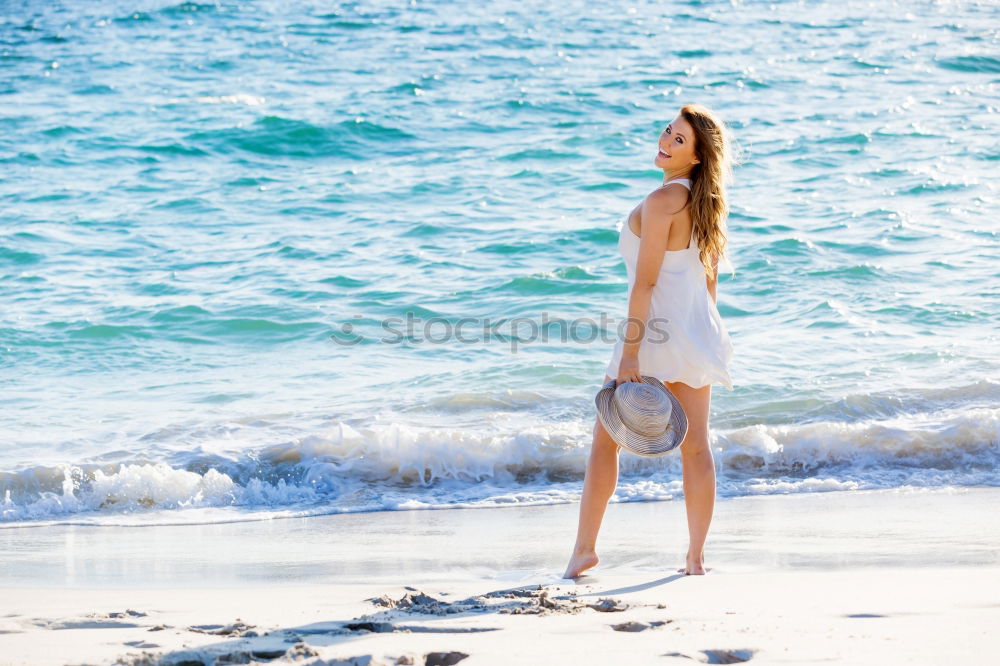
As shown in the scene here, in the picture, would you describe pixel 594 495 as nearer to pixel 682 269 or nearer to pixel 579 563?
pixel 579 563

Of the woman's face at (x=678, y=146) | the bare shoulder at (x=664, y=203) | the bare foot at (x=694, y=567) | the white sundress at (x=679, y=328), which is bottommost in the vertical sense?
the bare foot at (x=694, y=567)

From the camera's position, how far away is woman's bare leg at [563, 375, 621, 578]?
12.3 ft

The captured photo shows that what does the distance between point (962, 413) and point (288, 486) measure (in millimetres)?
3973

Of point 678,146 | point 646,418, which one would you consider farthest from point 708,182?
point 646,418

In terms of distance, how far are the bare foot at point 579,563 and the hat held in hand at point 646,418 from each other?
0.50 m

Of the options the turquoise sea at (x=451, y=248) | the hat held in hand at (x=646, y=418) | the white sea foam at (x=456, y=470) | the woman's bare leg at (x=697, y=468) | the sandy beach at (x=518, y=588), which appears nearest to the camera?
the sandy beach at (x=518, y=588)

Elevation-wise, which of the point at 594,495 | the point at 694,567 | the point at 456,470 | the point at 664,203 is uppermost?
the point at 664,203

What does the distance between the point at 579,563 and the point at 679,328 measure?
94cm

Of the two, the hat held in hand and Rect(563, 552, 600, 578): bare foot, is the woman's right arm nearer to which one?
the hat held in hand

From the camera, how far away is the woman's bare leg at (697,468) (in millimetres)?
3680

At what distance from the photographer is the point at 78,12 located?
19.2 metres

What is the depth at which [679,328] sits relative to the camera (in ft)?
11.7

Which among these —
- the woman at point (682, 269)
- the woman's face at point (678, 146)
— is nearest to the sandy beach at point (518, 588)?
the woman at point (682, 269)

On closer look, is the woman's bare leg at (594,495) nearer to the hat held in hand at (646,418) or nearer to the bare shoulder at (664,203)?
the hat held in hand at (646,418)
